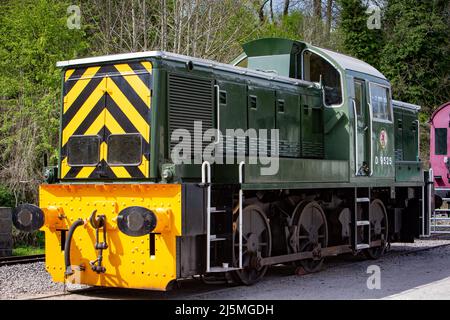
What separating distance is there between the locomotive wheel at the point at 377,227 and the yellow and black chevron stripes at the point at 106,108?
5.51m

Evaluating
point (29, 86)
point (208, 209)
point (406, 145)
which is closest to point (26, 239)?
point (29, 86)

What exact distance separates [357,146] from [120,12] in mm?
11938

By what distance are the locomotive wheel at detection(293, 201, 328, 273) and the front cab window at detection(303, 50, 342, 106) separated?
1950mm

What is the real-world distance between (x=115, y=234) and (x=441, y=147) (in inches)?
592

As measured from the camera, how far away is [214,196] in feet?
29.5

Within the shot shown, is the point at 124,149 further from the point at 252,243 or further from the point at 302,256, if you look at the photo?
the point at 302,256

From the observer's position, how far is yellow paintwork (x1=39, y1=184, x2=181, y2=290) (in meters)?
8.20

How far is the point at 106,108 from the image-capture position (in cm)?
921

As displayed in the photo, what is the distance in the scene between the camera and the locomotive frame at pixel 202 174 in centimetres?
841

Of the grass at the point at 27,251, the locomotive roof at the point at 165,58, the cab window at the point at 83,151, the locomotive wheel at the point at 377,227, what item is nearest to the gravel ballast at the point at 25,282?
the cab window at the point at 83,151

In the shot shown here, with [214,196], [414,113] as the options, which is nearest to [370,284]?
[214,196]

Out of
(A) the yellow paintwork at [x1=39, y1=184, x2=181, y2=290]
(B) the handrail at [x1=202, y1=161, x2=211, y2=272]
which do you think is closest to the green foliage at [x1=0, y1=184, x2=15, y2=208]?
(A) the yellow paintwork at [x1=39, y1=184, x2=181, y2=290]

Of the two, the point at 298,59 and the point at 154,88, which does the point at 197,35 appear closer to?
the point at 298,59
